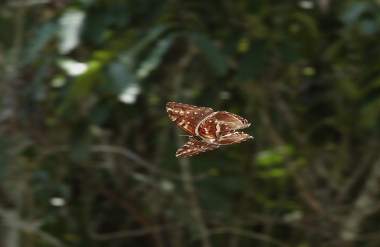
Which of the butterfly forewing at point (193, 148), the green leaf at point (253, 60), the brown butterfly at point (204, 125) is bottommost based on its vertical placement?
the butterfly forewing at point (193, 148)

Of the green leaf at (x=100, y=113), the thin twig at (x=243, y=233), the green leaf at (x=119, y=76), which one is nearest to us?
the green leaf at (x=119, y=76)

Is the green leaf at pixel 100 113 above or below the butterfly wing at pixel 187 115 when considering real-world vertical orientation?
above

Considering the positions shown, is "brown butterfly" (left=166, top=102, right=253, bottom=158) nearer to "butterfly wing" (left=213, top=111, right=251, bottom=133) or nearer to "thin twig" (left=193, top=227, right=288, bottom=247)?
"butterfly wing" (left=213, top=111, right=251, bottom=133)

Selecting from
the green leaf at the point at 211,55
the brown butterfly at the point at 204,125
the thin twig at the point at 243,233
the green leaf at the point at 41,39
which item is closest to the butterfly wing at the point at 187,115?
the brown butterfly at the point at 204,125

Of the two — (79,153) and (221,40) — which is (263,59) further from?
(79,153)

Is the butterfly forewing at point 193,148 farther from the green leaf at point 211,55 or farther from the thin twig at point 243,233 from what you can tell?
the thin twig at point 243,233

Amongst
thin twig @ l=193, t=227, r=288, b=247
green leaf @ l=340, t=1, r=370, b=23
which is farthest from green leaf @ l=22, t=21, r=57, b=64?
thin twig @ l=193, t=227, r=288, b=247

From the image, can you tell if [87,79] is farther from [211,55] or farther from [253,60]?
[253,60]

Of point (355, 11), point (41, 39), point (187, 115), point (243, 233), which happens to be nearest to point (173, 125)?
point (41, 39)
